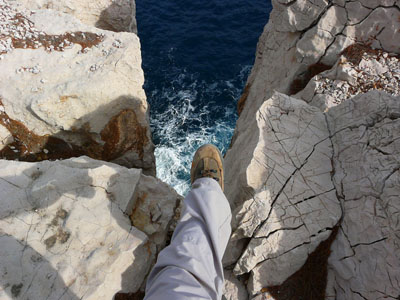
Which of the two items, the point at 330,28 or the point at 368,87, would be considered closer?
the point at 368,87

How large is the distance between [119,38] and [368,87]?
641 cm

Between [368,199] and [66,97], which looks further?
[66,97]

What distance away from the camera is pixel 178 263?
3.25 metres

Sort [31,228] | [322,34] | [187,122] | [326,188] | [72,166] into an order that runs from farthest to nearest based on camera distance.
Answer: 1. [187,122]
2. [322,34]
3. [72,166]
4. [326,188]
5. [31,228]

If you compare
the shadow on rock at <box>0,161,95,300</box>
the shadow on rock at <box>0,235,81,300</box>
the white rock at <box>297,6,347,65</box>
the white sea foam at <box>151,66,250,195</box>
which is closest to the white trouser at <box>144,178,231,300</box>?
the shadow on rock at <box>0,235,81,300</box>

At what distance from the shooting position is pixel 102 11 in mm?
10664

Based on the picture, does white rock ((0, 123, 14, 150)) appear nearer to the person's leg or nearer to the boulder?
the person's leg

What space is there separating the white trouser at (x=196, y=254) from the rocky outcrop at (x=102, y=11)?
29.8 feet

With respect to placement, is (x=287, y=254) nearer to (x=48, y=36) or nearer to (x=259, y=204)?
(x=259, y=204)

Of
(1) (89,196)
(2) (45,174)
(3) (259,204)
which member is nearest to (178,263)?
(3) (259,204)

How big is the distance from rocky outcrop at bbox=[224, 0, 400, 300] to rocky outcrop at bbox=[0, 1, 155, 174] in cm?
335

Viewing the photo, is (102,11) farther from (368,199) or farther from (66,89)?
(368,199)

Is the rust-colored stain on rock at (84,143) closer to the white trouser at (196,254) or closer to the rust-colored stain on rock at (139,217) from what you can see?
the rust-colored stain on rock at (139,217)

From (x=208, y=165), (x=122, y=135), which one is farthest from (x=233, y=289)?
(x=122, y=135)
